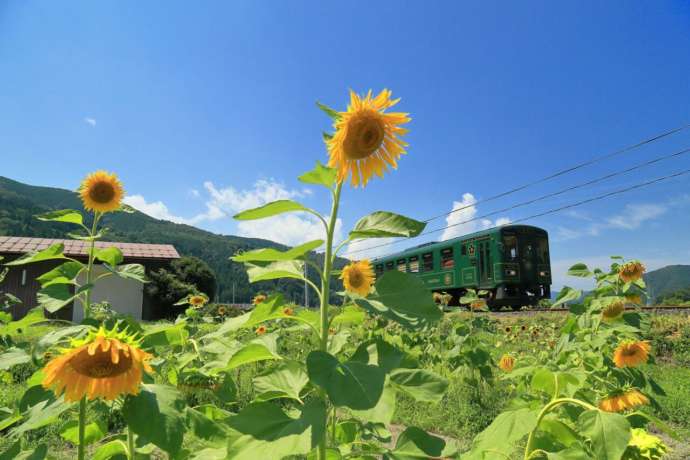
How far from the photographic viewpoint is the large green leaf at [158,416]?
3.03 feet

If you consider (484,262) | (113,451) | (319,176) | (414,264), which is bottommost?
(113,451)

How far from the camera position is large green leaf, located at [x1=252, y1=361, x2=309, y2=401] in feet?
3.64

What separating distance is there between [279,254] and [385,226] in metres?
0.26

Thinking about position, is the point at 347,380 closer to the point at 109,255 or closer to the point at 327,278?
the point at 327,278

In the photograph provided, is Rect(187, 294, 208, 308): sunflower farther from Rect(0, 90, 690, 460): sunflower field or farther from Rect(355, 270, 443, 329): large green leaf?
Rect(355, 270, 443, 329): large green leaf

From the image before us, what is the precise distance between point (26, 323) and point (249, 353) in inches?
39.7

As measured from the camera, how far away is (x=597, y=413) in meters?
1.11

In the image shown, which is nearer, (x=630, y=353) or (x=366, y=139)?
(x=366, y=139)

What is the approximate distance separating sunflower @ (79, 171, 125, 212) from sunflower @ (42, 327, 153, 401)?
1.79 meters

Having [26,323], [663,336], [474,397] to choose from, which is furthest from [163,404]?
[663,336]

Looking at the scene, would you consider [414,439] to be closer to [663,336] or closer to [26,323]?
[26,323]

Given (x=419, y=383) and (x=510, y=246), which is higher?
(x=510, y=246)

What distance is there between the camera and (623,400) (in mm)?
1653

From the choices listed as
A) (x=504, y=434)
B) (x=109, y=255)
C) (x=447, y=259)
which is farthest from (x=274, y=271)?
(x=447, y=259)
